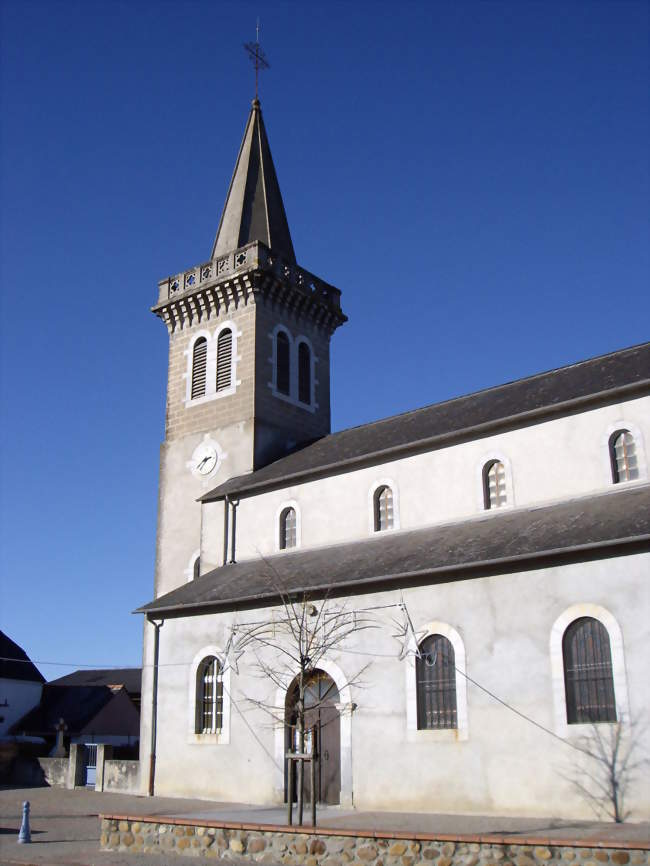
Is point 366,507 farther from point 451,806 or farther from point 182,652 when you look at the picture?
point 451,806

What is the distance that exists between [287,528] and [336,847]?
44.5ft

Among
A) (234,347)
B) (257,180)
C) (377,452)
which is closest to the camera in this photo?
(377,452)

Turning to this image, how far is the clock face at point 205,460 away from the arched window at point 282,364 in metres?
3.23

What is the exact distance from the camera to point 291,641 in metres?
21.8

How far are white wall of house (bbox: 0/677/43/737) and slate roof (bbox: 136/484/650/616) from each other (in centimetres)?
2763

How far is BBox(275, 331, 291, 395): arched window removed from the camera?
31922 mm

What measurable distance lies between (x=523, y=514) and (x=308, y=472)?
6975 mm

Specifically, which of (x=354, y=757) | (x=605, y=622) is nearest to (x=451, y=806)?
(x=354, y=757)

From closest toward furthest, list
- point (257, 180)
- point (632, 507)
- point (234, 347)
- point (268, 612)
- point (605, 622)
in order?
point (605, 622) < point (632, 507) < point (268, 612) < point (234, 347) < point (257, 180)

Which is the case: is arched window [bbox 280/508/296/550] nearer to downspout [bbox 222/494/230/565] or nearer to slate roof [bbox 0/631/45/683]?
downspout [bbox 222/494/230/565]

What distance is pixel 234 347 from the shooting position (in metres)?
31.8

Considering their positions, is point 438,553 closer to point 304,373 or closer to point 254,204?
point 304,373

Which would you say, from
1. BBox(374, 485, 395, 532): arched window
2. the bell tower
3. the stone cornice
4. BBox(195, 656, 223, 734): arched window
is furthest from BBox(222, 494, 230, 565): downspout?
the stone cornice

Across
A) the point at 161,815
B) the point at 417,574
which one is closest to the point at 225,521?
the point at 417,574
